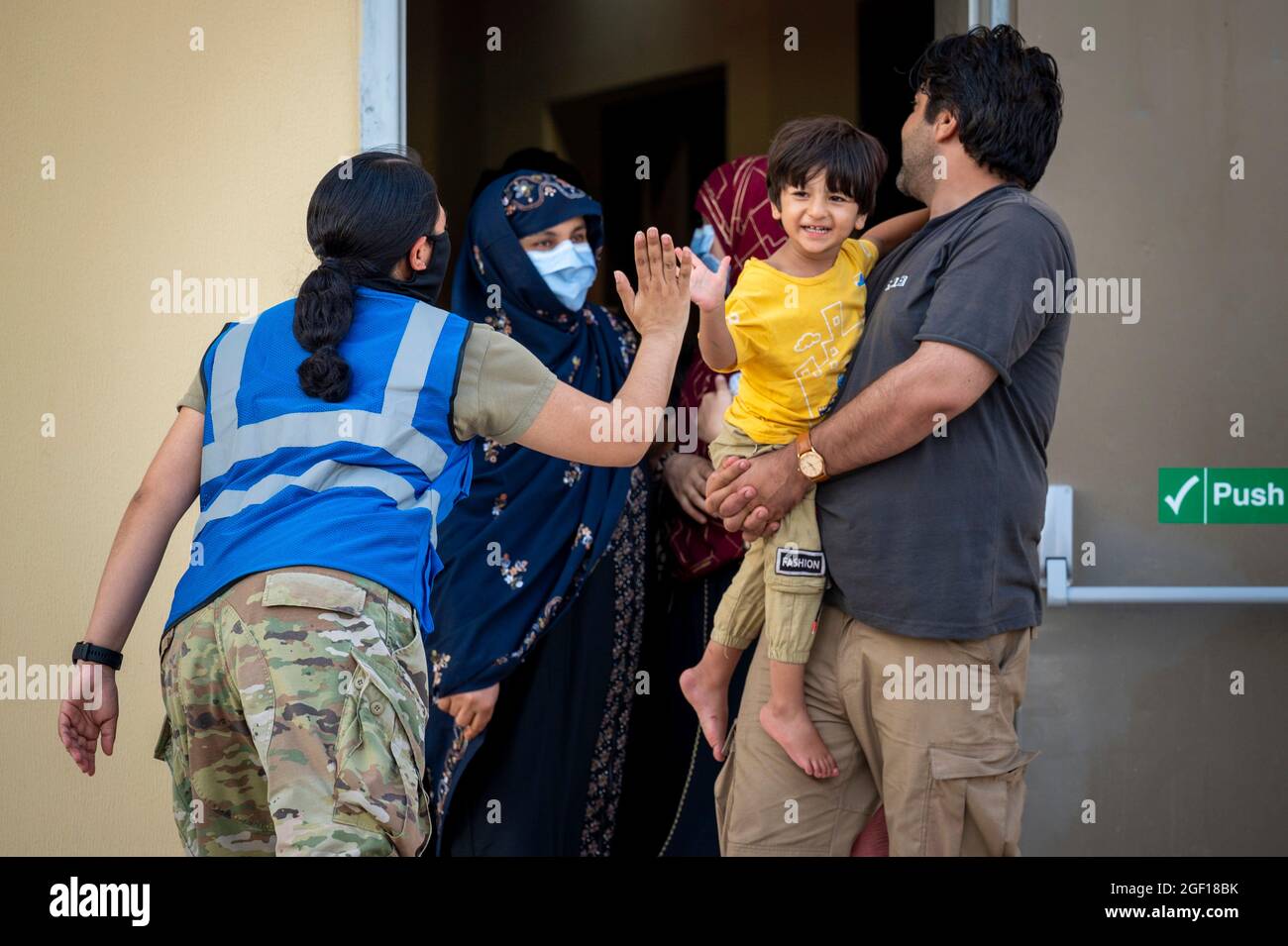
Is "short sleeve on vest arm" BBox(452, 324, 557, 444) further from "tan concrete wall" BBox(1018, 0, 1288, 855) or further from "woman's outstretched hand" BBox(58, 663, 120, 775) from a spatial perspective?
"tan concrete wall" BBox(1018, 0, 1288, 855)

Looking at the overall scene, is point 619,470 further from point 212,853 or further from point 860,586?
point 212,853

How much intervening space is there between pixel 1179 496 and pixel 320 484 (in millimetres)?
1907

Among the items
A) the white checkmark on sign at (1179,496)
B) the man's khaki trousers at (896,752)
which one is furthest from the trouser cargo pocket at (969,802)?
the white checkmark on sign at (1179,496)

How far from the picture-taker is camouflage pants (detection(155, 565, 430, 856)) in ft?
5.84

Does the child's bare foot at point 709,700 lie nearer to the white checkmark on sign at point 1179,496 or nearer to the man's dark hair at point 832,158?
the man's dark hair at point 832,158

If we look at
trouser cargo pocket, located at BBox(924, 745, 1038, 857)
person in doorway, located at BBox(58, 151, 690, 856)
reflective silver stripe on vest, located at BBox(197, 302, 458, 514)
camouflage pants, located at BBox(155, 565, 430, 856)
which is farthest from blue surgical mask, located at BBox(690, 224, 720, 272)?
camouflage pants, located at BBox(155, 565, 430, 856)

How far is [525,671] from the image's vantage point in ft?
10.1

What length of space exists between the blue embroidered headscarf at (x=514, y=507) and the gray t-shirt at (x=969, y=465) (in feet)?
3.01

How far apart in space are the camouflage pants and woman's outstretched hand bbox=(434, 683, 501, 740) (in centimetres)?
99

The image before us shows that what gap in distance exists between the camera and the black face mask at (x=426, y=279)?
2.04 meters

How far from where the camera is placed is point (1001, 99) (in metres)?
2.28

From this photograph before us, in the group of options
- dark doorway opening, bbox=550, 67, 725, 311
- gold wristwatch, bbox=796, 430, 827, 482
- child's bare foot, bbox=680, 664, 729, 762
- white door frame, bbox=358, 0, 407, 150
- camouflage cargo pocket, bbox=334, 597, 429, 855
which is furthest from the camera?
dark doorway opening, bbox=550, 67, 725, 311
